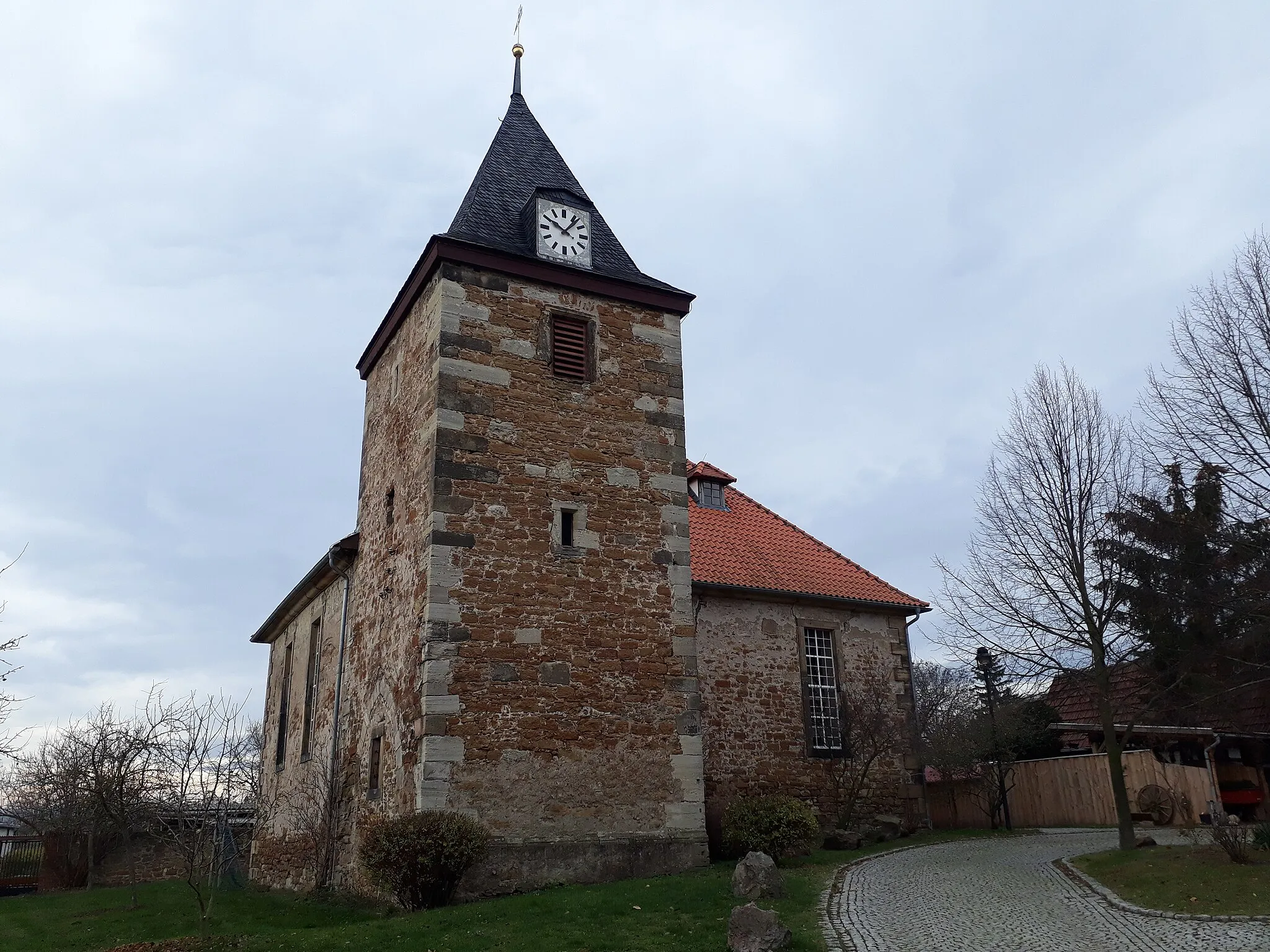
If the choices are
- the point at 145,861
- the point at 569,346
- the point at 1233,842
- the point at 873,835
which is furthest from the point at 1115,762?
the point at 145,861

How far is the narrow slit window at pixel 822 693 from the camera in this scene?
16.0 m

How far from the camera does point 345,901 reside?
12.5m

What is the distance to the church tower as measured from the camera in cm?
1154

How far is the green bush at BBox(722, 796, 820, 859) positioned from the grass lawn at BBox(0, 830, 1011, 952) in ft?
0.76

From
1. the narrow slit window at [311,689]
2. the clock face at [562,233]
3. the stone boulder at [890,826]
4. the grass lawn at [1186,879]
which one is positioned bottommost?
the grass lawn at [1186,879]

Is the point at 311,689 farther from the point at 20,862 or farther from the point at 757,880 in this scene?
the point at 20,862

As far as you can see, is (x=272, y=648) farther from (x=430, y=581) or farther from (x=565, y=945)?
(x=565, y=945)

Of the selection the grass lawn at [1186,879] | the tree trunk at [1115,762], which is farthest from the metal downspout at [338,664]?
the tree trunk at [1115,762]

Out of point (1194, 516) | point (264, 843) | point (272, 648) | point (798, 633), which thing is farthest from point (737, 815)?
point (272, 648)

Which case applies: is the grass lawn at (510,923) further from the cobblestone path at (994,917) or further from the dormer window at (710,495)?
the dormer window at (710,495)

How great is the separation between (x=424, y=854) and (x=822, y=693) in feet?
26.5

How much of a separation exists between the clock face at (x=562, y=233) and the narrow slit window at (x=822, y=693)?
23.5 ft

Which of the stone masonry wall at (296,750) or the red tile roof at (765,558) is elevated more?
the red tile roof at (765,558)

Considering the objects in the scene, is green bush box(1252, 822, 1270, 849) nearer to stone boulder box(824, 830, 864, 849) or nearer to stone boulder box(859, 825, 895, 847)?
stone boulder box(824, 830, 864, 849)
